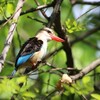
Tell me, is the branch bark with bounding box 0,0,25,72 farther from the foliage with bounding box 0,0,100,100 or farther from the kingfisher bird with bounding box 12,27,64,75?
the kingfisher bird with bounding box 12,27,64,75

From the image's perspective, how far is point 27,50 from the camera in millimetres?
5449

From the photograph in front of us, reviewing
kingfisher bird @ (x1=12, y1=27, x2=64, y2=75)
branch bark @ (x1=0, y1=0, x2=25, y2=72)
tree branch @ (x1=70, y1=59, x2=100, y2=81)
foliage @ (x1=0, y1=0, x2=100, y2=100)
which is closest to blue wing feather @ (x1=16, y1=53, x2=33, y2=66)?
kingfisher bird @ (x1=12, y1=27, x2=64, y2=75)

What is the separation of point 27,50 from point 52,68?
360mm

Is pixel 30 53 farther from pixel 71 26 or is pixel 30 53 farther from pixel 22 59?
pixel 71 26

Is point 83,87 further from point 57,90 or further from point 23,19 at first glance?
point 23,19

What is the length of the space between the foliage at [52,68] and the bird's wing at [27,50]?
118 mm

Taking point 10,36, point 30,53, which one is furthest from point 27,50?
point 10,36

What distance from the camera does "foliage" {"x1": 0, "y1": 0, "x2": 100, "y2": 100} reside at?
4391mm

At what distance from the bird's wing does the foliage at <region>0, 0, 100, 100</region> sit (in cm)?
12

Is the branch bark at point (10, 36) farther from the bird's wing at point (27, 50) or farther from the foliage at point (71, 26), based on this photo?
the bird's wing at point (27, 50)

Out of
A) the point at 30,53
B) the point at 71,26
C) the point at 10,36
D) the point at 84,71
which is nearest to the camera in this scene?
the point at 10,36

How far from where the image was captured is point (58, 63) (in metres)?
7.25

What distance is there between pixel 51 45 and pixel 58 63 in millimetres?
300

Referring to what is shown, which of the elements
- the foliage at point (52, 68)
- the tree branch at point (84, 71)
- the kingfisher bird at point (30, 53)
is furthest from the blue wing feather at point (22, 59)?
the tree branch at point (84, 71)
